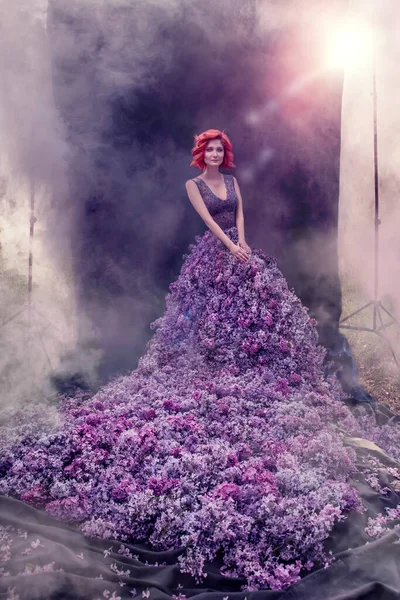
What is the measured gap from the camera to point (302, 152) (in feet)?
16.1

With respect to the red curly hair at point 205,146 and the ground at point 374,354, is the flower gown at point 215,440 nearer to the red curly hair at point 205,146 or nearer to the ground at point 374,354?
the red curly hair at point 205,146

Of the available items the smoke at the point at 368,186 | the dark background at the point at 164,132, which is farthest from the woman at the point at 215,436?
the smoke at the point at 368,186

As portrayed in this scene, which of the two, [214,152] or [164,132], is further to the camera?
[164,132]

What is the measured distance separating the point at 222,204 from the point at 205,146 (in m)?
0.54

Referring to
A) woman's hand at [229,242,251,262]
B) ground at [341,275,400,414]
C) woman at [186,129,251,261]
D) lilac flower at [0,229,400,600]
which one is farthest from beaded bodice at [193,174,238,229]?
ground at [341,275,400,414]

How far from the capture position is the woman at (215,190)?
4148 millimetres

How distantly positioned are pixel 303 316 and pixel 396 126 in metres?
3.99

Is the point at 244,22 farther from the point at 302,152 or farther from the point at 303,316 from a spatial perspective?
the point at 303,316

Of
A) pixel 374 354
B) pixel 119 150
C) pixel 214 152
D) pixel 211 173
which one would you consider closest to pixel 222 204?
pixel 211 173

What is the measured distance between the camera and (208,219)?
4.15 meters

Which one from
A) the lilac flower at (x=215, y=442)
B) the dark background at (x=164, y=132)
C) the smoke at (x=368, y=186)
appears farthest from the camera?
the smoke at (x=368, y=186)

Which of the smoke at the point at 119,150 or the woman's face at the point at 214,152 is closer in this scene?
the woman's face at the point at 214,152

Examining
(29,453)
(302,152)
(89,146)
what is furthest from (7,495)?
(302,152)

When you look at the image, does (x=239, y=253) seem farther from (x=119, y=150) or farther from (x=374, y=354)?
(x=374, y=354)
